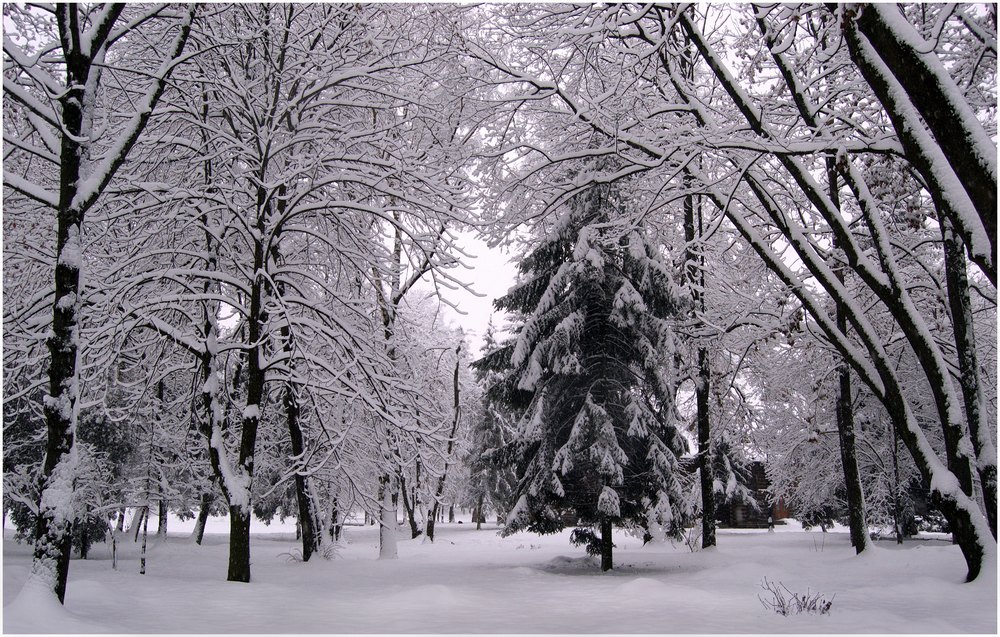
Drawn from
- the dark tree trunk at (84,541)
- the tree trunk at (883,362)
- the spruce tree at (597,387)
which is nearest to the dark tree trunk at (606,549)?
the spruce tree at (597,387)

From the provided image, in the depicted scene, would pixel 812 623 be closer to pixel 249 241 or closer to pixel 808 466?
pixel 249 241

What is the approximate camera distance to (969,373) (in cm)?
999

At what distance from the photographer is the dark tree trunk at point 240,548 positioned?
32.4 feet

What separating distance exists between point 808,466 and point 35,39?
25.1 metres

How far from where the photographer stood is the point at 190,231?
38.8 feet

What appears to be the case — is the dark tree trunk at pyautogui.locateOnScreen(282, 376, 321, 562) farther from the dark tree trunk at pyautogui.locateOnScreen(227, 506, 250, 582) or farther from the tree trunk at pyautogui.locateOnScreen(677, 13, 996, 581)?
the tree trunk at pyautogui.locateOnScreen(677, 13, 996, 581)

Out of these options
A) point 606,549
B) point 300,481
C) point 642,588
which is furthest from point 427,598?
point 300,481

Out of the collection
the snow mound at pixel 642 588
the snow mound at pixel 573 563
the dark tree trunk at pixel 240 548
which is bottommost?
the snow mound at pixel 573 563

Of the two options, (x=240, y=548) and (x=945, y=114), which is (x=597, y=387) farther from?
(x=945, y=114)

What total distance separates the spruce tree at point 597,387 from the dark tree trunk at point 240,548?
5.95m

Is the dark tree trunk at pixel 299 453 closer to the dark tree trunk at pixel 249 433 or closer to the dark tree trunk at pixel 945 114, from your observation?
the dark tree trunk at pixel 249 433

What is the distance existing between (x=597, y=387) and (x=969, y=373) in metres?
6.82

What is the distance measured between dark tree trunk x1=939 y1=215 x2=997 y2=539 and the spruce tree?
15.9 feet

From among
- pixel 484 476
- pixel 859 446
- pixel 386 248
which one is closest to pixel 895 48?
pixel 386 248
